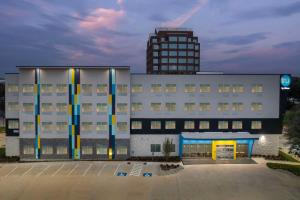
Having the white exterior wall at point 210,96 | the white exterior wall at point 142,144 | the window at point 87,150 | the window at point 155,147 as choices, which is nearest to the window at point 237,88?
the white exterior wall at point 210,96

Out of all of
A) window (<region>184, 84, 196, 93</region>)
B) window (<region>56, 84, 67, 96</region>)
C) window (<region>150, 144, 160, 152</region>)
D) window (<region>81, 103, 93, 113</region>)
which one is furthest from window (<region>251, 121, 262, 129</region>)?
window (<region>56, 84, 67, 96</region>)

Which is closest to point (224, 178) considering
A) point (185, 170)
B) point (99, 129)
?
point (185, 170)

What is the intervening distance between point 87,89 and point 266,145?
38.6 meters

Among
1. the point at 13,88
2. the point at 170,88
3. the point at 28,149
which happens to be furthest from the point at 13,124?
the point at 170,88

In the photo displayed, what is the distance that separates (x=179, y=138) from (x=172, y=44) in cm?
8532

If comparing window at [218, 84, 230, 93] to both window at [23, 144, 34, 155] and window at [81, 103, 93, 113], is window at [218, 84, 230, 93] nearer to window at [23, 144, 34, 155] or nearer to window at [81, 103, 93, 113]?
window at [81, 103, 93, 113]

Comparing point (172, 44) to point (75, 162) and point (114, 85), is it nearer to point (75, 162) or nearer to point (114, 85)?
point (114, 85)

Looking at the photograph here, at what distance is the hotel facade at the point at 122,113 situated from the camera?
51938 millimetres

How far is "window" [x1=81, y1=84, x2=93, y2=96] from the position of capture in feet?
171

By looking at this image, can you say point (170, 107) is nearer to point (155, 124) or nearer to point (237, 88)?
point (155, 124)

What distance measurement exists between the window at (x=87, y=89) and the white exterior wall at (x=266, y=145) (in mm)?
35538

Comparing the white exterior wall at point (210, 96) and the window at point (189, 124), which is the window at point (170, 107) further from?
the window at point (189, 124)

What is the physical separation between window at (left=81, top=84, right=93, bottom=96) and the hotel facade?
20 cm

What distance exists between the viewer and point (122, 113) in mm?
52312
